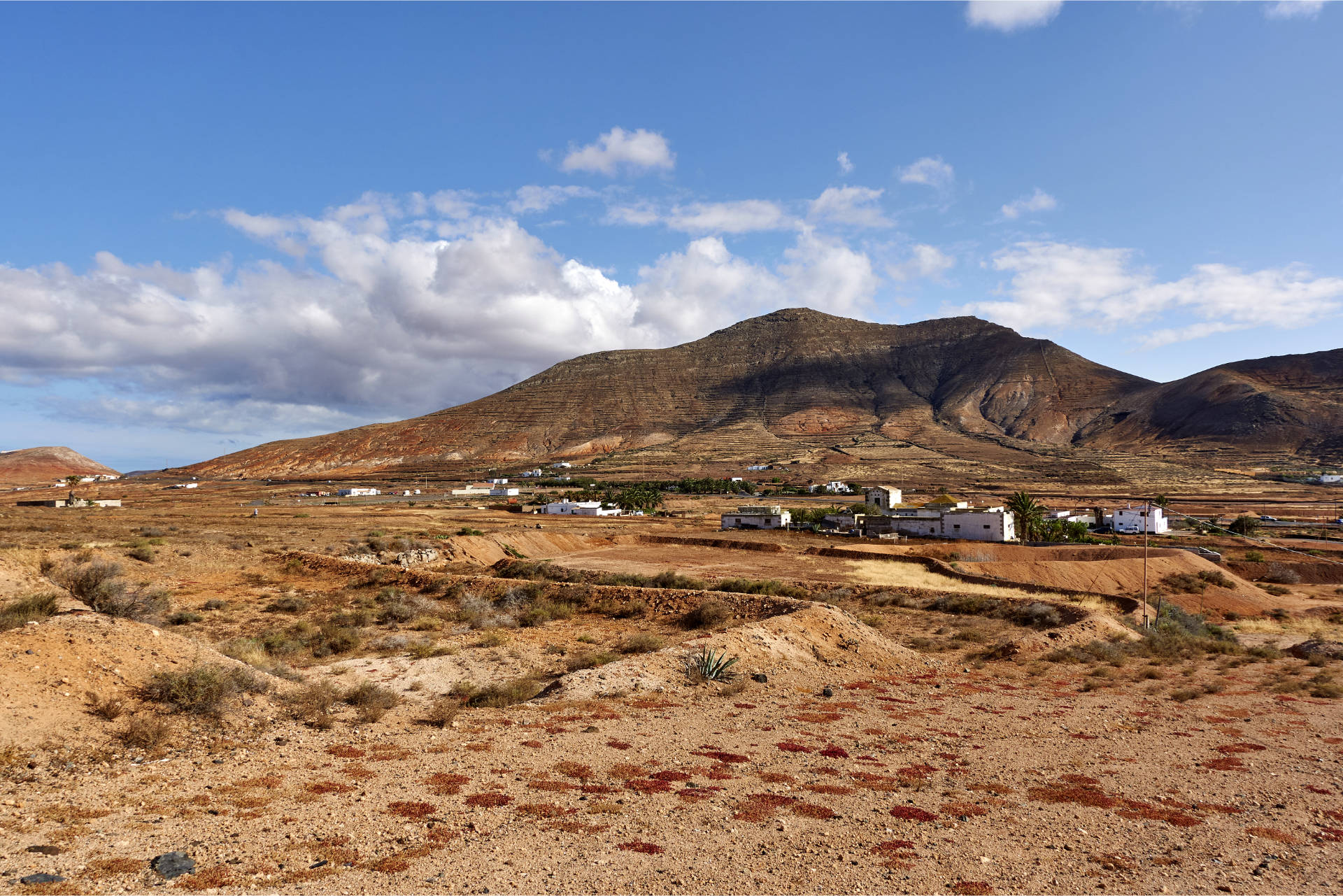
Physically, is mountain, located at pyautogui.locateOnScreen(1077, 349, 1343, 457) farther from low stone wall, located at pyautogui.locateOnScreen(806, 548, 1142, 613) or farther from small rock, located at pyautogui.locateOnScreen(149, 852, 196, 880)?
small rock, located at pyautogui.locateOnScreen(149, 852, 196, 880)

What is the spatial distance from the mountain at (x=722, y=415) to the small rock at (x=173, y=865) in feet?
442

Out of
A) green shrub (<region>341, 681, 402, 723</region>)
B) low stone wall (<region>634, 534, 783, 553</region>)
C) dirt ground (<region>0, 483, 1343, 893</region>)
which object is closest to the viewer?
dirt ground (<region>0, 483, 1343, 893</region>)

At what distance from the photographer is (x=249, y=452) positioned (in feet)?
553

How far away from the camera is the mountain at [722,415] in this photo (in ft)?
528

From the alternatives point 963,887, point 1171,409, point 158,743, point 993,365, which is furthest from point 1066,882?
point 993,365

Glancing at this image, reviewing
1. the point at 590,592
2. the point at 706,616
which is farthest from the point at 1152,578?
the point at 590,592

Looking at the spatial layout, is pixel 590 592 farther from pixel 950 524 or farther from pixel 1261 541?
pixel 1261 541

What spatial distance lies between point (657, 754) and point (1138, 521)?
2692 inches

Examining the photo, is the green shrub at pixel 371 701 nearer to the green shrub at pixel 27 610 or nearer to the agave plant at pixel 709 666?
the green shrub at pixel 27 610

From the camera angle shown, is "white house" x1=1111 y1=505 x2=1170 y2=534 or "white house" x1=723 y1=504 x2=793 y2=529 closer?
"white house" x1=1111 y1=505 x2=1170 y2=534

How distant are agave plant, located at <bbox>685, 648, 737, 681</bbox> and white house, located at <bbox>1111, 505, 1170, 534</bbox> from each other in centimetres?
5923

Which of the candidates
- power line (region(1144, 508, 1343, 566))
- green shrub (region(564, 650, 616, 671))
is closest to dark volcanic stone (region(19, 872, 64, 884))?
green shrub (region(564, 650, 616, 671))

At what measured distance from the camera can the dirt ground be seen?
21.9 feet

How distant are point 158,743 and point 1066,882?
10.9 m
